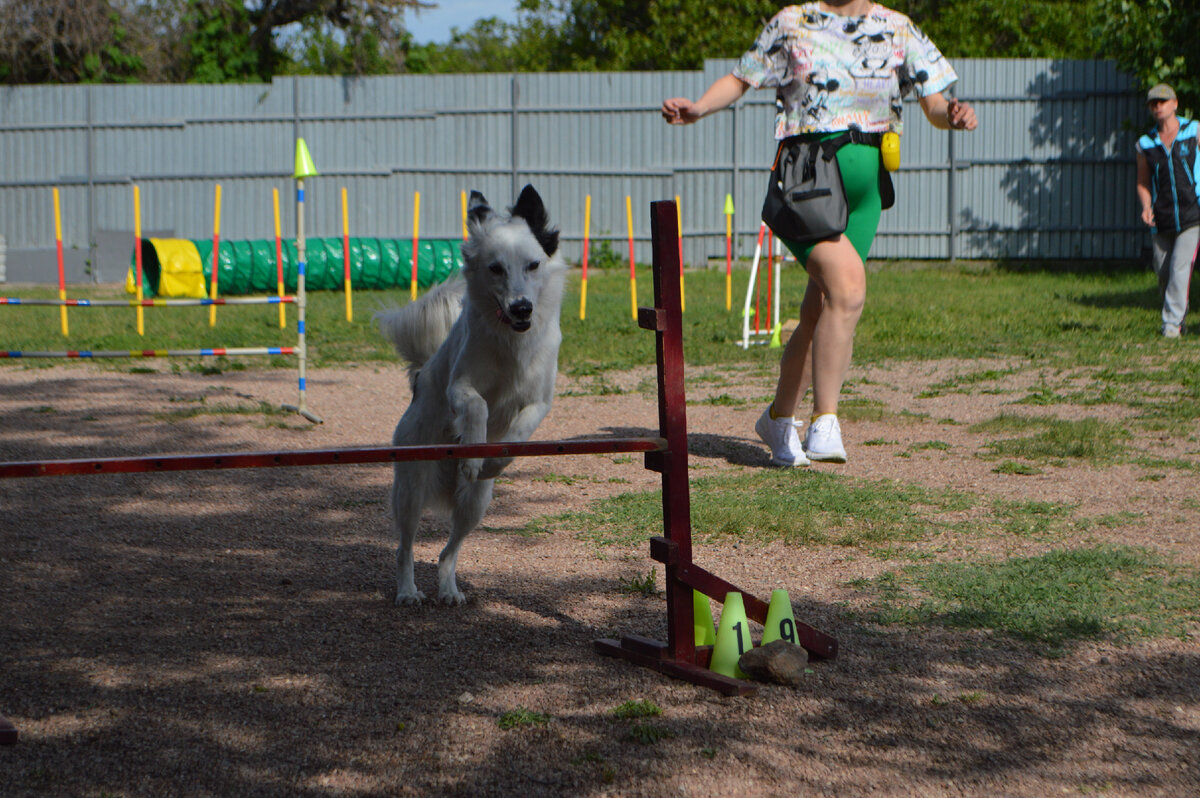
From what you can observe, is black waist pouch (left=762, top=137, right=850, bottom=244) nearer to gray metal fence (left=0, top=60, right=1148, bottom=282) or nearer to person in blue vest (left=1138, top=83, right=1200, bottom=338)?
person in blue vest (left=1138, top=83, right=1200, bottom=338)

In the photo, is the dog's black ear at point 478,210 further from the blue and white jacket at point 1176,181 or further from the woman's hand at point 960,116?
the blue and white jacket at point 1176,181

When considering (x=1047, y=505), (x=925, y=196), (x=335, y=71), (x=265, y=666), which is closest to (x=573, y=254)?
(x=925, y=196)

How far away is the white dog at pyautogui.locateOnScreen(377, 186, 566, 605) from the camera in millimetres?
3793

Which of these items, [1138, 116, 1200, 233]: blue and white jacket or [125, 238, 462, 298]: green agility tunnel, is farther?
[125, 238, 462, 298]: green agility tunnel

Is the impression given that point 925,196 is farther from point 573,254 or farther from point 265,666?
point 265,666

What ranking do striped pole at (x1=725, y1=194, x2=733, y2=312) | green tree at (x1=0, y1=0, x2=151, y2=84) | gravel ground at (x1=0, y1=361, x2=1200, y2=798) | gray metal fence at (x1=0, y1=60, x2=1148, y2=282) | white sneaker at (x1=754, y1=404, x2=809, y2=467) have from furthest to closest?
green tree at (x1=0, y1=0, x2=151, y2=84)
gray metal fence at (x1=0, y1=60, x2=1148, y2=282)
striped pole at (x1=725, y1=194, x2=733, y2=312)
white sneaker at (x1=754, y1=404, x2=809, y2=467)
gravel ground at (x1=0, y1=361, x2=1200, y2=798)

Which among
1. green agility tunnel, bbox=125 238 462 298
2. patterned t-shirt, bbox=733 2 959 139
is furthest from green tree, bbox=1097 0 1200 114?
patterned t-shirt, bbox=733 2 959 139

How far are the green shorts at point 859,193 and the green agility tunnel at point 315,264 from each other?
37.8ft

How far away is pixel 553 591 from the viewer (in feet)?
12.6

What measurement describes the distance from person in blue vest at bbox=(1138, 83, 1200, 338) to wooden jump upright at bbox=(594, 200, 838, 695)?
8.36 meters

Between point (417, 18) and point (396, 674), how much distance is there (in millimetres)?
24733

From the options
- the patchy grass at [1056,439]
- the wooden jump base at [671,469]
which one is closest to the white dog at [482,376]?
the wooden jump base at [671,469]

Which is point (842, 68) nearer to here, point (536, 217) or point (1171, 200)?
point (536, 217)

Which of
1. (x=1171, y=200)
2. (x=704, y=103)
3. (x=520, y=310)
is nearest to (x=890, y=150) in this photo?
(x=704, y=103)
